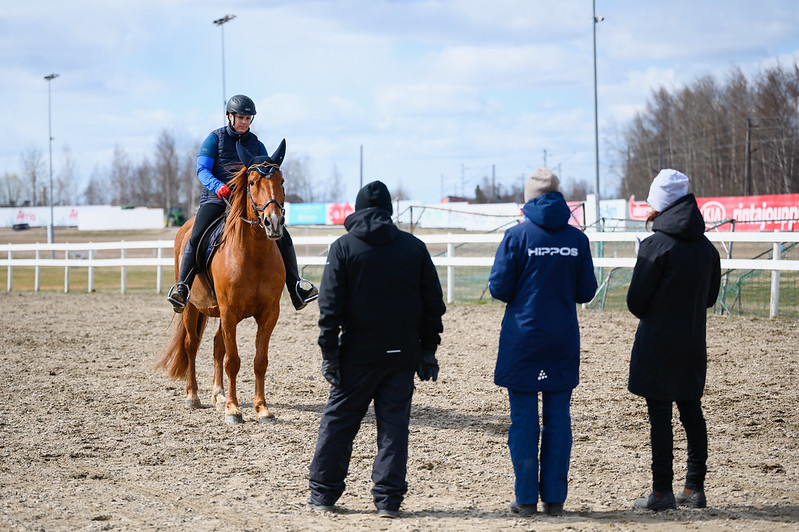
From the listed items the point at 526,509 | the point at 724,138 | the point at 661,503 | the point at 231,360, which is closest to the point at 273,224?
the point at 231,360

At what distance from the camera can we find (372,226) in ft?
14.5

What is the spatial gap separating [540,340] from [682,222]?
1.08m

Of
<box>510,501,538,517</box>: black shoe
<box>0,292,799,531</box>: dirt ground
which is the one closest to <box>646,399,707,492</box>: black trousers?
<box>0,292,799,531</box>: dirt ground

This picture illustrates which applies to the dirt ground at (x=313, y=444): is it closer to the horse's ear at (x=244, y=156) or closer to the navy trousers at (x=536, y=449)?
the navy trousers at (x=536, y=449)

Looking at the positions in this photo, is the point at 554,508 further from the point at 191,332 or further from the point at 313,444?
the point at 191,332

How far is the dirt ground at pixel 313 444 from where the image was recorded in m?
4.50

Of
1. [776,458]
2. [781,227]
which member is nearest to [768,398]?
[776,458]

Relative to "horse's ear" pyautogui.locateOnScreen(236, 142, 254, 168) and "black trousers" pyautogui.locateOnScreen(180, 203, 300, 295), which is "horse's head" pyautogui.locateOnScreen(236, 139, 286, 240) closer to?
"horse's ear" pyautogui.locateOnScreen(236, 142, 254, 168)

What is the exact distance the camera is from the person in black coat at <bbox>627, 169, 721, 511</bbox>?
454cm

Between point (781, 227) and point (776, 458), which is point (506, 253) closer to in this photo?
point (776, 458)

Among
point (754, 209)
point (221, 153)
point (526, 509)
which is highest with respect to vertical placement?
point (754, 209)

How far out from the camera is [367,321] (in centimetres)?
446

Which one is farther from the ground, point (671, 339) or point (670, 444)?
point (671, 339)

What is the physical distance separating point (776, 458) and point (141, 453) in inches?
185
